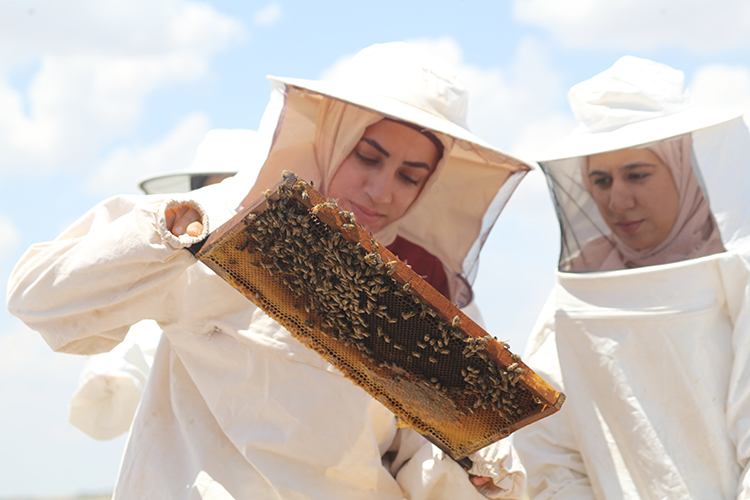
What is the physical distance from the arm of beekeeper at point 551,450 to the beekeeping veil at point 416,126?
927 millimetres

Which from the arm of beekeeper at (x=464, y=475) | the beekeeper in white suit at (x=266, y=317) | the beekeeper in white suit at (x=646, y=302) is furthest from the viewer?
the beekeeper in white suit at (x=646, y=302)

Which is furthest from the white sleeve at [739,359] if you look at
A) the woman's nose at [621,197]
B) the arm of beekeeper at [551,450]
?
the arm of beekeeper at [551,450]

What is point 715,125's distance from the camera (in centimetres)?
383

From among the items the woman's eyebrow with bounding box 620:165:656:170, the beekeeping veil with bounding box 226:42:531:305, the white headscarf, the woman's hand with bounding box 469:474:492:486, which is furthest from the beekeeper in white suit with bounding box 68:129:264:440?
the woman's hand with bounding box 469:474:492:486

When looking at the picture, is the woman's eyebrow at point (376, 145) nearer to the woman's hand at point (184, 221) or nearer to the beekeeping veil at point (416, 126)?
the beekeeping veil at point (416, 126)

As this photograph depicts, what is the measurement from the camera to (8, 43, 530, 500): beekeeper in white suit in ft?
8.36

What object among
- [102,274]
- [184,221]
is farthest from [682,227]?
[102,274]

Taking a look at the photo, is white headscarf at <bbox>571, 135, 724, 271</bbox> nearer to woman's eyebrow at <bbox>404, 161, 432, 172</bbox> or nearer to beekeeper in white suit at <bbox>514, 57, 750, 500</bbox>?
beekeeper in white suit at <bbox>514, 57, 750, 500</bbox>

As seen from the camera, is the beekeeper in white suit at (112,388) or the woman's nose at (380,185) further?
the beekeeper in white suit at (112,388)

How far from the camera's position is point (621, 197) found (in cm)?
419

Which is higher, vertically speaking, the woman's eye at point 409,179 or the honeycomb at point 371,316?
the woman's eye at point 409,179

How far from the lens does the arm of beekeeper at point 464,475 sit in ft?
9.34

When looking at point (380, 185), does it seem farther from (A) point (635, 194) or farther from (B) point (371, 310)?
(A) point (635, 194)

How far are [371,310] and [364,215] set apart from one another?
2.88 feet
